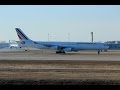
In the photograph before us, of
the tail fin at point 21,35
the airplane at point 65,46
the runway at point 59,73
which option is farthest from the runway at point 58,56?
the tail fin at point 21,35

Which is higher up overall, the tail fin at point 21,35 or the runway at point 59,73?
the tail fin at point 21,35

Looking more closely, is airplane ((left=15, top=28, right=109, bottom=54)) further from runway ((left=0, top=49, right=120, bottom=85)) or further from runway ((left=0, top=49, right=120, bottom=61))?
runway ((left=0, top=49, right=120, bottom=85))

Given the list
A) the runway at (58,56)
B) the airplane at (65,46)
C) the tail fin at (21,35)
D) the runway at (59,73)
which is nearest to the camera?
the runway at (59,73)

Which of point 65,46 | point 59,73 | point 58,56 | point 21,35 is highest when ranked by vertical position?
point 21,35

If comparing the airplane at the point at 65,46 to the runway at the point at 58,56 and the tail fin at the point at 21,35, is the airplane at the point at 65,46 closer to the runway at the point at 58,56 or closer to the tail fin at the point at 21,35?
the tail fin at the point at 21,35

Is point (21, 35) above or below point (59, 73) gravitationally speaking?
above

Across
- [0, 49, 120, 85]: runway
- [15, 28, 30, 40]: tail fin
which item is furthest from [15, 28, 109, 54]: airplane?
[0, 49, 120, 85]: runway

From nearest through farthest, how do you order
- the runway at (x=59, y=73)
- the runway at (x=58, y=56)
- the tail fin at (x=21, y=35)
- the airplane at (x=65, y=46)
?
the runway at (x=59, y=73)
the runway at (x=58, y=56)
the airplane at (x=65, y=46)
the tail fin at (x=21, y=35)

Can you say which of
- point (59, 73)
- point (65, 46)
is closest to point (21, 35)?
point (65, 46)

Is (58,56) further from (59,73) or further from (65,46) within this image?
(59,73)
